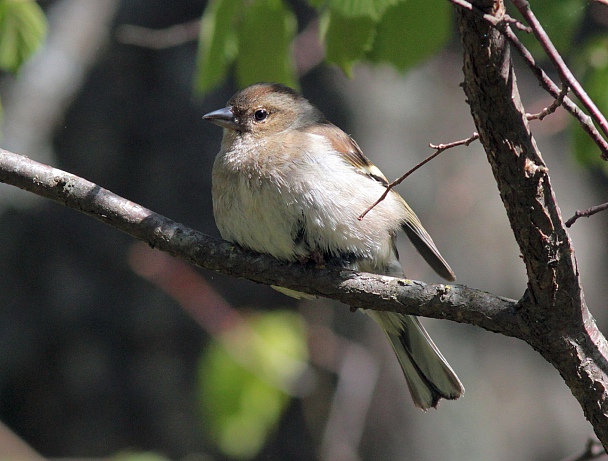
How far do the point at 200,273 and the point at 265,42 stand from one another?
3.33m

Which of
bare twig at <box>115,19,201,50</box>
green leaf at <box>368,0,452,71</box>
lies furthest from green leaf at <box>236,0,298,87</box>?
bare twig at <box>115,19,201,50</box>

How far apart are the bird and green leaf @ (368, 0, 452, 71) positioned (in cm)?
72

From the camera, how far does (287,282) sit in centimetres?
321

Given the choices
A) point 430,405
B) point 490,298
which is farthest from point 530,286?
point 430,405

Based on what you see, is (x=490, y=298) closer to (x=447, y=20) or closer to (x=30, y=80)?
(x=447, y=20)

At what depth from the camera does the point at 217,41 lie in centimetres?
310

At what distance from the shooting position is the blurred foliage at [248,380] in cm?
452

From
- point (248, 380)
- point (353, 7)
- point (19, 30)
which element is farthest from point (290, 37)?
point (248, 380)

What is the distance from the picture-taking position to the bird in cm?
358

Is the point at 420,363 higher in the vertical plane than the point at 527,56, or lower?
lower

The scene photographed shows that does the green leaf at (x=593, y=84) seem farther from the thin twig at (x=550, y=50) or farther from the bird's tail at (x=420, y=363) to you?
the thin twig at (x=550, y=50)

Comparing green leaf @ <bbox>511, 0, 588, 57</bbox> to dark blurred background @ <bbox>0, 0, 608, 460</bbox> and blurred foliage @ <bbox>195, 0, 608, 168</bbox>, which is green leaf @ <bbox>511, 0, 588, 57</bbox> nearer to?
blurred foliage @ <bbox>195, 0, 608, 168</bbox>

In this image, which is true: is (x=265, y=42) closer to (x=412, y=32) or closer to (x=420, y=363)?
(x=412, y=32)

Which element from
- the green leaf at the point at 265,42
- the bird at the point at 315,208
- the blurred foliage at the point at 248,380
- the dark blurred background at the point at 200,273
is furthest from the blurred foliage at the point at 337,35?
the dark blurred background at the point at 200,273
